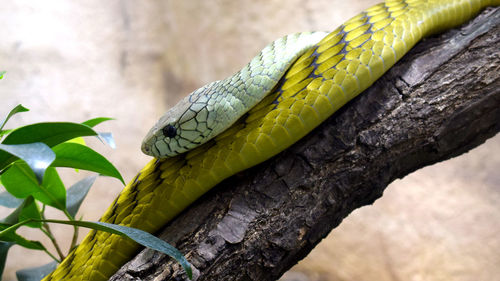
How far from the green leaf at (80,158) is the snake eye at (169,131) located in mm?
212

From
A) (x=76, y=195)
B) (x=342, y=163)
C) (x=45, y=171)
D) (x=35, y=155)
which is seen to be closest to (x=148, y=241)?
(x=35, y=155)

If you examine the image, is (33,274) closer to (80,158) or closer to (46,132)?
(80,158)

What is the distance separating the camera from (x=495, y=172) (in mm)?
2631

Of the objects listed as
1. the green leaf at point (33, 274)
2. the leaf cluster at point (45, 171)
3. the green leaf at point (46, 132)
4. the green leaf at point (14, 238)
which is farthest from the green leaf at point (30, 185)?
the green leaf at point (33, 274)

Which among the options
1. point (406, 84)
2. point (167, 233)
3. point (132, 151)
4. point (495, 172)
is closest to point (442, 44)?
point (406, 84)

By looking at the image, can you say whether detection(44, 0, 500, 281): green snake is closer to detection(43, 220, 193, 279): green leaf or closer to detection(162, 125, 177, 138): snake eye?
detection(162, 125, 177, 138): snake eye

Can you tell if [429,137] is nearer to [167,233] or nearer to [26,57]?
[167,233]

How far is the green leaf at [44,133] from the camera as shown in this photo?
985mm

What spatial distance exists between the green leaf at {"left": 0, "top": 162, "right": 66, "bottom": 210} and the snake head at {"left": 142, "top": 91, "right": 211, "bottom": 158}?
32cm

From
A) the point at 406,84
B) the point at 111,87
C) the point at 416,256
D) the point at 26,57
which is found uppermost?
the point at 26,57

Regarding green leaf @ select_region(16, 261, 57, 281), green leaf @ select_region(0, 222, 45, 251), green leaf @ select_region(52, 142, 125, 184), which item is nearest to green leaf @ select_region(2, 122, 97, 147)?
green leaf @ select_region(52, 142, 125, 184)

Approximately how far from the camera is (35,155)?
0.78 m

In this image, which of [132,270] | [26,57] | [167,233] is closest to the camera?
[132,270]

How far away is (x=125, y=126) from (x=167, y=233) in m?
2.07
